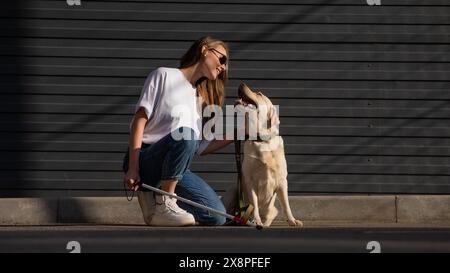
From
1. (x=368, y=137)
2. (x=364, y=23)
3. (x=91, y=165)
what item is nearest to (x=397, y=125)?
(x=368, y=137)

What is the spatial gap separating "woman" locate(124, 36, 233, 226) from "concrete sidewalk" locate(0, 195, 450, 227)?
2060 mm

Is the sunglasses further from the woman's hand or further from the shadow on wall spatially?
the shadow on wall

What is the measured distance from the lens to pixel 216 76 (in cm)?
586

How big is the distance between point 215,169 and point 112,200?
119 cm

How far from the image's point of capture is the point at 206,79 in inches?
236

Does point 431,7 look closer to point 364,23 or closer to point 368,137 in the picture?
point 364,23

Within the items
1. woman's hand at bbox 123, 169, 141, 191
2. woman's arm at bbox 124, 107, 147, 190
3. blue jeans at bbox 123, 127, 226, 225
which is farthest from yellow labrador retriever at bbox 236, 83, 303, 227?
woman's hand at bbox 123, 169, 141, 191

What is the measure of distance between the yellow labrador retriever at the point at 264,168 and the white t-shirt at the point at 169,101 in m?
0.85

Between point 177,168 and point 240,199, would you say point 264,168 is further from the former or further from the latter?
point 177,168

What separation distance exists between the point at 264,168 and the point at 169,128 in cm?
115

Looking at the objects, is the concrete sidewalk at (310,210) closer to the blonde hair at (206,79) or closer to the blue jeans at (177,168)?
the blue jeans at (177,168)

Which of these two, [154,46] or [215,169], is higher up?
[154,46]

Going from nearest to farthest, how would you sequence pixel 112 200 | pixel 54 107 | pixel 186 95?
pixel 186 95 < pixel 112 200 < pixel 54 107

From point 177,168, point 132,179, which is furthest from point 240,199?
point 132,179
